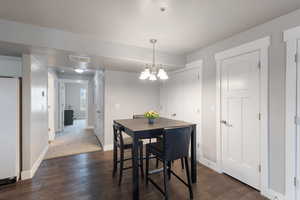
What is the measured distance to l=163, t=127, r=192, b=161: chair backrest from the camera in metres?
1.90

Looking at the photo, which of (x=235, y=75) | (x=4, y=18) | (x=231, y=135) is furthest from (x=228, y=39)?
(x=4, y=18)

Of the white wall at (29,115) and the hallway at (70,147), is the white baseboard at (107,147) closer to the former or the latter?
the hallway at (70,147)

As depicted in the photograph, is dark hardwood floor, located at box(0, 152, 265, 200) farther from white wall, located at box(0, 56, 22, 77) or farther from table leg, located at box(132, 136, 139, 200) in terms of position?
white wall, located at box(0, 56, 22, 77)

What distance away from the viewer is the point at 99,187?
7.46ft

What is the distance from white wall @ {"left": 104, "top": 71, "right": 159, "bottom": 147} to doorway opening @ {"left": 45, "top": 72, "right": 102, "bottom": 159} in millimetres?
1004

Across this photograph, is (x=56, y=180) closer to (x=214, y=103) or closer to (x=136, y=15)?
(x=136, y=15)

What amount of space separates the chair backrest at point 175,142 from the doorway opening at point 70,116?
2.72m

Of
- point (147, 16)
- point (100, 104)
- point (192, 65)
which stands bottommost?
point (100, 104)

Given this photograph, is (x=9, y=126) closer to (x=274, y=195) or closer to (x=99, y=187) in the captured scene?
(x=99, y=187)

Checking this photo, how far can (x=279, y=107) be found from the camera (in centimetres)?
194

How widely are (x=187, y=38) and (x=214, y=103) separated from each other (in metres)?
1.31

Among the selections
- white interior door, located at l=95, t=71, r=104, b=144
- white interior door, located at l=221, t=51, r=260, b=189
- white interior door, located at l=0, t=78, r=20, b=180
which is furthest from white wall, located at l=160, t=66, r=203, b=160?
white interior door, located at l=0, t=78, r=20, b=180

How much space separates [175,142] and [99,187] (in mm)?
1383

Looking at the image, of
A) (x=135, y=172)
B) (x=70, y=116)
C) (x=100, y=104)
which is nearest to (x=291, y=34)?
(x=135, y=172)
